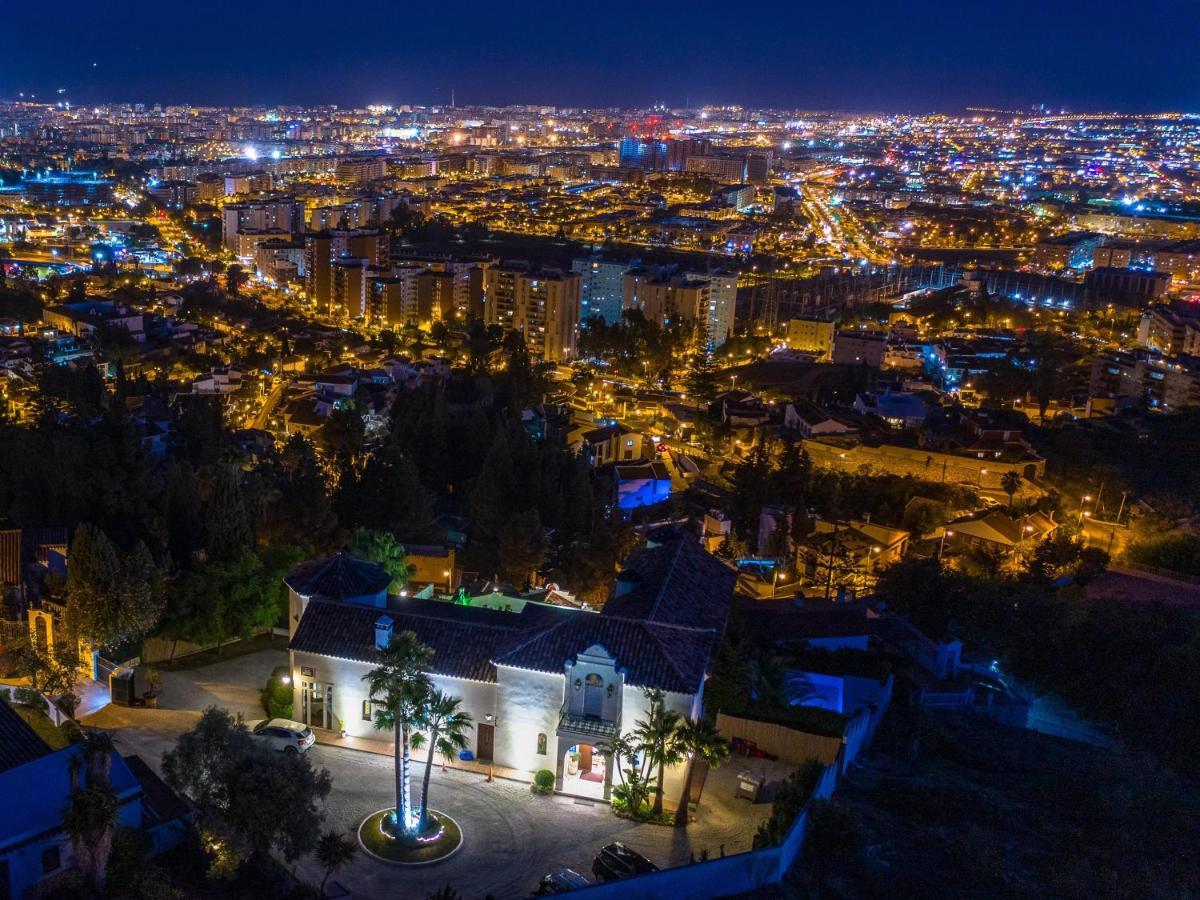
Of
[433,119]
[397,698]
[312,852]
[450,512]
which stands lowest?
[450,512]

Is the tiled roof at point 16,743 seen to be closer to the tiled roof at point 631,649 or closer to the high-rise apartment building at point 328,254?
the tiled roof at point 631,649

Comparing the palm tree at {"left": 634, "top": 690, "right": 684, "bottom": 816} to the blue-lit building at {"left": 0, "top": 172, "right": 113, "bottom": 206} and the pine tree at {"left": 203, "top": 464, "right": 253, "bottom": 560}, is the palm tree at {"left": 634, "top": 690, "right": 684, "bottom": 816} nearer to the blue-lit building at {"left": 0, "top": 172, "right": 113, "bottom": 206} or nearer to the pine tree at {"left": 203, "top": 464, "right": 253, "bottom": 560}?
the pine tree at {"left": 203, "top": 464, "right": 253, "bottom": 560}

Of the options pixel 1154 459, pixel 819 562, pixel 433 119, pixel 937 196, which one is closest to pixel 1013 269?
pixel 937 196

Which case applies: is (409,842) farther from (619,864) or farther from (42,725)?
(42,725)

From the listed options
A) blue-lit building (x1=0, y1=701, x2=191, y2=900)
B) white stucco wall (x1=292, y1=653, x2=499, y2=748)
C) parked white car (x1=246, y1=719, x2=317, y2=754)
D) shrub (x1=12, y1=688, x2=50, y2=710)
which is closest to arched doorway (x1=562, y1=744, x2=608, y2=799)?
white stucco wall (x1=292, y1=653, x2=499, y2=748)

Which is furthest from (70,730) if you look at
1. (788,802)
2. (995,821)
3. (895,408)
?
(895,408)

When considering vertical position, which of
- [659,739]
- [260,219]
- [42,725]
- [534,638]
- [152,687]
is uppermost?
[260,219]

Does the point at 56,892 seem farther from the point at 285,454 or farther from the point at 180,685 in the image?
the point at 285,454
